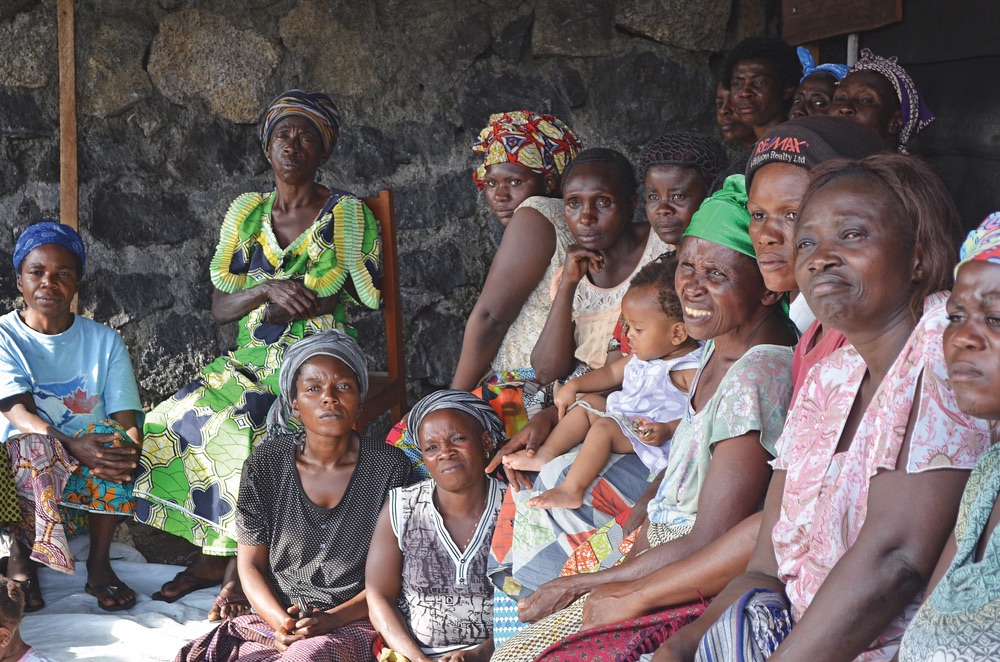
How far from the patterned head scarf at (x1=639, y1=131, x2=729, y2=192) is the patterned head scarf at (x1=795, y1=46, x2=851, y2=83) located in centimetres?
56

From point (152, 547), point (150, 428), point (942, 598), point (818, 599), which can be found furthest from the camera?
point (152, 547)

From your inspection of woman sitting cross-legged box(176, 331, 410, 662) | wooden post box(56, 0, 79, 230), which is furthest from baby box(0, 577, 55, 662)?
wooden post box(56, 0, 79, 230)

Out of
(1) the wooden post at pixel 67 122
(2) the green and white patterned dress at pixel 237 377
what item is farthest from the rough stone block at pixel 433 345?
(1) the wooden post at pixel 67 122

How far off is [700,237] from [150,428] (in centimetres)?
238

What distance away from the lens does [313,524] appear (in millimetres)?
3191

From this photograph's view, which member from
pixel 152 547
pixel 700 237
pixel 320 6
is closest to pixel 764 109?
pixel 700 237

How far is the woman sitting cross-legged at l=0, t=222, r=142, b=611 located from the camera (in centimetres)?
367

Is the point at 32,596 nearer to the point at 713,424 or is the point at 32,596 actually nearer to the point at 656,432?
the point at 656,432

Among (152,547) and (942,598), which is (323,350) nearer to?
(152,547)

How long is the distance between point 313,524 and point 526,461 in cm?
71

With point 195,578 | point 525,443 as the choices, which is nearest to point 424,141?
point 525,443

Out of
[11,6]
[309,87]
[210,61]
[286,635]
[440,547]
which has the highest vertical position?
[11,6]

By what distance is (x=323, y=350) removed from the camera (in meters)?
3.33

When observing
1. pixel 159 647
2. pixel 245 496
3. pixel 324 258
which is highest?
pixel 324 258
